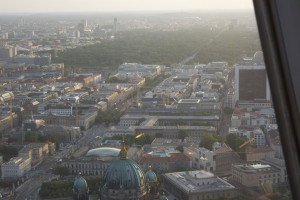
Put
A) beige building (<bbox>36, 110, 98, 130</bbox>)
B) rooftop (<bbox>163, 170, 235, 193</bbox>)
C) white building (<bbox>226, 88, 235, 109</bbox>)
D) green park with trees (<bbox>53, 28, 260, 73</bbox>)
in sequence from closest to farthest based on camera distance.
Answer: rooftop (<bbox>163, 170, 235, 193</bbox>), beige building (<bbox>36, 110, 98, 130</bbox>), white building (<bbox>226, 88, 235, 109</bbox>), green park with trees (<bbox>53, 28, 260, 73</bbox>)

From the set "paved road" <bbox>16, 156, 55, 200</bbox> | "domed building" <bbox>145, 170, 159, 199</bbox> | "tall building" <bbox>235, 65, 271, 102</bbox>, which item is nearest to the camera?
"domed building" <bbox>145, 170, 159, 199</bbox>

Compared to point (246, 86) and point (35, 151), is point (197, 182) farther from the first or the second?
point (246, 86)

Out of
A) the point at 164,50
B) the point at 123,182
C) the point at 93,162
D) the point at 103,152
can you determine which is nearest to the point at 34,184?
the point at 93,162

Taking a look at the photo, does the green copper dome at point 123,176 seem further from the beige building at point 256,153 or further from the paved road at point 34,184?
the beige building at point 256,153

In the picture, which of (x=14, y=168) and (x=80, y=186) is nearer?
(x=80, y=186)

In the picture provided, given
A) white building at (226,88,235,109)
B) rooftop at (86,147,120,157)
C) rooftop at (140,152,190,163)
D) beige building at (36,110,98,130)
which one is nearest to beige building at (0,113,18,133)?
beige building at (36,110,98,130)

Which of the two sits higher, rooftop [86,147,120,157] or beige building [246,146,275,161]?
rooftop [86,147,120,157]

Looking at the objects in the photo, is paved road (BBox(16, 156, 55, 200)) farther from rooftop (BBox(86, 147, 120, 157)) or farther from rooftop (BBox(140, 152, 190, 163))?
rooftop (BBox(140, 152, 190, 163))

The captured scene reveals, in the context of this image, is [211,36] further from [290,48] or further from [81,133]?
[290,48]

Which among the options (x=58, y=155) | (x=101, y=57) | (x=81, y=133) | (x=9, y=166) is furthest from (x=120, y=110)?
(x=101, y=57)
